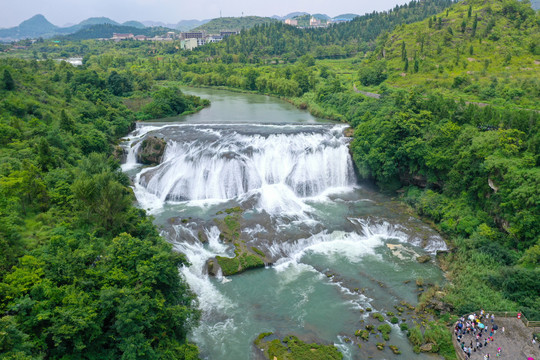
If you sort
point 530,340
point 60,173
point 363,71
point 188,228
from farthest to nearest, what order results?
1. point 363,71
2. point 188,228
3. point 60,173
4. point 530,340

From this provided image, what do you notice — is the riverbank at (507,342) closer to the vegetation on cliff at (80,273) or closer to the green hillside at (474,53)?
the vegetation on cliff at (80,273)

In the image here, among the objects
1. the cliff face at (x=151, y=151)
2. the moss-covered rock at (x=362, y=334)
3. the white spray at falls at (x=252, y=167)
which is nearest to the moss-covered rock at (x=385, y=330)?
the moss-covered rock at (x=362, y=334)

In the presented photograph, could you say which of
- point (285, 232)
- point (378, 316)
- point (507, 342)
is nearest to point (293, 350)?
point (378, 316)

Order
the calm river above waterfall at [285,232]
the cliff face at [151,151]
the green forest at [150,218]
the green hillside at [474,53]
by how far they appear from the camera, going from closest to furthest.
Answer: the green forest at [150,218], the calm river above waterfall at [285,232], the cliff face at [151,151], the green hillside at [474,53]

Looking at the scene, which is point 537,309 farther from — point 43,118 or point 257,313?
point 43,118

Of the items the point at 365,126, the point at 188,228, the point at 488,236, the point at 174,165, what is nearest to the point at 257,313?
the point at 188,228

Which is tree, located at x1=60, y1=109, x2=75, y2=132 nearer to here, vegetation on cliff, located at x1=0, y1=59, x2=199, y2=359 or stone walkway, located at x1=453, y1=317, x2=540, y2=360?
vegetation on cliff, located at x1=0, y1=59, x2=199, y2=359
